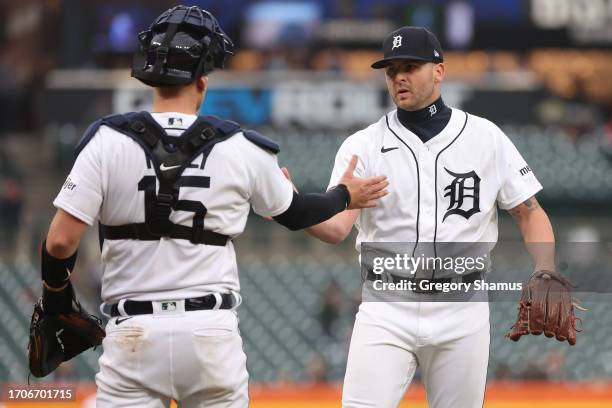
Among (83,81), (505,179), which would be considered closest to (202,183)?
(505,179)

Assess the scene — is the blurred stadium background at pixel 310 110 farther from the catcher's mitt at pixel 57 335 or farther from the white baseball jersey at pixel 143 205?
the white baseball jersey at pixel 143 205

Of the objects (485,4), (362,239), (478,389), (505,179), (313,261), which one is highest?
(485,4)

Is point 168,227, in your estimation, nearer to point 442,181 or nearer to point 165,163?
point 165,163

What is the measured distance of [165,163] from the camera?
12.0 ft

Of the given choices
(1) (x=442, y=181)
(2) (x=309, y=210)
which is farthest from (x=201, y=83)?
(1) (x=442, y=181)

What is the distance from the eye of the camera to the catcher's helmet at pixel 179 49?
3.73 m

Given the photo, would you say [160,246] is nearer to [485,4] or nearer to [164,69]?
[164,69]

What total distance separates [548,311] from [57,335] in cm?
173

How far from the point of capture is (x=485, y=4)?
1689 centimetres

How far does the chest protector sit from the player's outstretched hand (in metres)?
0.66

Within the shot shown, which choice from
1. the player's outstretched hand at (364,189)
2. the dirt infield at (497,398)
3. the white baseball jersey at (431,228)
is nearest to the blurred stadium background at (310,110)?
the dirt infield at (497,398)

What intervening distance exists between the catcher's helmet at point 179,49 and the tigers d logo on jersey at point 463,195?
3.56 feet

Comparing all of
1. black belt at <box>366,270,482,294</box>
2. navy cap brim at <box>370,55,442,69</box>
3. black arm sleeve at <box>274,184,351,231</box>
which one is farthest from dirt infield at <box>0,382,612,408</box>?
black arm sleeve at <box>274,184,351,231</box>

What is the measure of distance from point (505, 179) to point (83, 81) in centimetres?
1188
